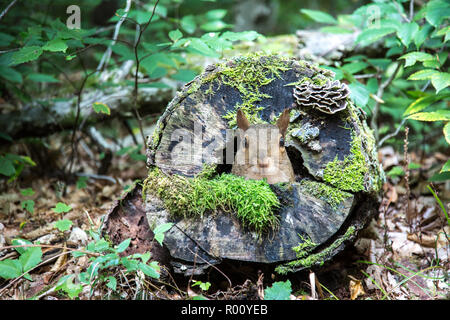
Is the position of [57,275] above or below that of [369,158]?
below

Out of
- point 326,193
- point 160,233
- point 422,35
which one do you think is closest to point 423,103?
point 422,35

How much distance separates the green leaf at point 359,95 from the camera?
3.32 m

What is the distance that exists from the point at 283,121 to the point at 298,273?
1.11 m

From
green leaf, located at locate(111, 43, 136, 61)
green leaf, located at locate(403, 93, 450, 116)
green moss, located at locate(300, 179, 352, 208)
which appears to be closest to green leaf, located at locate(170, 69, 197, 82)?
green leaf, located at locate(111, 43, 136, 61)

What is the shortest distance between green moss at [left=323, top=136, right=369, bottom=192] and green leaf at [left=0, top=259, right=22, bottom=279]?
2201mm

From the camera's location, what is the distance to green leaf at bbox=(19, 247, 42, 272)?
2115 mm

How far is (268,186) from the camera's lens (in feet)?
8.18

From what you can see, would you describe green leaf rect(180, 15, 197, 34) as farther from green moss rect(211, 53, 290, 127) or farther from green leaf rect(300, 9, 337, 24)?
green moss rect(211, 53, 290, 127)

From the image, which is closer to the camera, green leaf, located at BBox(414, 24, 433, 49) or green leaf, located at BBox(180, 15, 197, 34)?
green leaf, located at BBox(414, 24, 433, 49)

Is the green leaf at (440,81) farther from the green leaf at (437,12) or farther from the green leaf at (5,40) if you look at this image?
the green leaf at (5,40)
